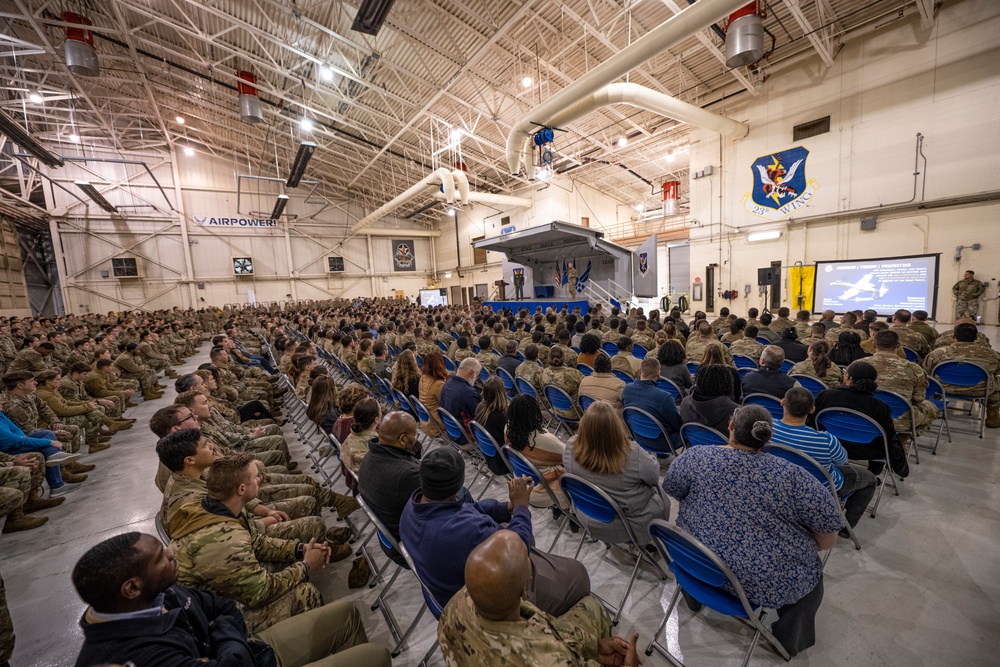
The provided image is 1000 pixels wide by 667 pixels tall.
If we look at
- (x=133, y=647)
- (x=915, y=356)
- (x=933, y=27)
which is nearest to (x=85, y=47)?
(x=133, y=647)

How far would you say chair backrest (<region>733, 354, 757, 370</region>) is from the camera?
4.75 meters

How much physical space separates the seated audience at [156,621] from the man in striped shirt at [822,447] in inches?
96.0

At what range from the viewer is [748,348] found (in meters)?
4.91

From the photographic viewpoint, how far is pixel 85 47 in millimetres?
9383

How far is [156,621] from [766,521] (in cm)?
221

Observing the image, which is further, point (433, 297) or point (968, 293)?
point (433, 297)

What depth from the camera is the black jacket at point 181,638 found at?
100cm

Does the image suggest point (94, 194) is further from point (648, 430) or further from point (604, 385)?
point (648, 430)

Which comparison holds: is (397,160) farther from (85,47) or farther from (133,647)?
(133,647)

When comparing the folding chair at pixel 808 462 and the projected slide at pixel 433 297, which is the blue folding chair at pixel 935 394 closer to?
the folding chair at pixel 808 462

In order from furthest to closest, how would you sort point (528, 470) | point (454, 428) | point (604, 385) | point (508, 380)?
point (508, 380), point (454, 428), point (604, 385), point (528, 470)

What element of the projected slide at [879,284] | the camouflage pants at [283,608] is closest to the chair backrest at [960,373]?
the camouflage pants at [283,608]

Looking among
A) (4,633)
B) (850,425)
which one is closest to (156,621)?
(4,633)

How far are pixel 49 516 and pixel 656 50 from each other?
33.8 feet
